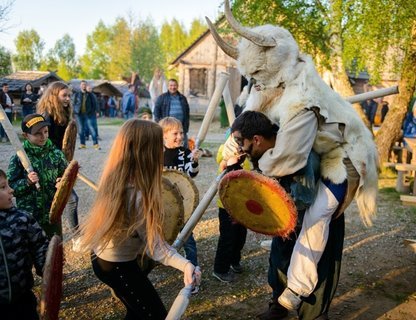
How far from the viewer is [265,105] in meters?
2.79

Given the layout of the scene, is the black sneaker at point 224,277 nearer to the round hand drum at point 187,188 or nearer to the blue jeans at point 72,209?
the round hand drum at point 187,188

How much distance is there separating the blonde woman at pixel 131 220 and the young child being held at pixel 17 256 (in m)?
0.30

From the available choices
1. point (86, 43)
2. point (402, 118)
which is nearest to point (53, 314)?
point (402, 118)

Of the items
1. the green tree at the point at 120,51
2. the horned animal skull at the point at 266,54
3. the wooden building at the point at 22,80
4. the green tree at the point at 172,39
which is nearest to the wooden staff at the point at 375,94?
the horned animal skull at the point at 266,54

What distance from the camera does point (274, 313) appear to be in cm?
316

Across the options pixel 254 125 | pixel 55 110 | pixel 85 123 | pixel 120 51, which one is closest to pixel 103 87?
pixel 120 51

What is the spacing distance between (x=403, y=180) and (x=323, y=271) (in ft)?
18.0

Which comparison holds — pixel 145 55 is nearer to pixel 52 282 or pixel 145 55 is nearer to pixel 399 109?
pixel 399 109

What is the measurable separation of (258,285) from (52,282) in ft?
7.34

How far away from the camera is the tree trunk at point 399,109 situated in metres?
8.09

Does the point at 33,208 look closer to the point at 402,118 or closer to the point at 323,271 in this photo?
the point at 323,271

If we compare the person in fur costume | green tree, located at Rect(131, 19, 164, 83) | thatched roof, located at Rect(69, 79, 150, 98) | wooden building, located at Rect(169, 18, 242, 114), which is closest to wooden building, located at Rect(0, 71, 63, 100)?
thatched roof, located at Rect(69, 79, 150, 98)

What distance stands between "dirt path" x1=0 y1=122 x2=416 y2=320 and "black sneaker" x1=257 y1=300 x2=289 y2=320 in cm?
10

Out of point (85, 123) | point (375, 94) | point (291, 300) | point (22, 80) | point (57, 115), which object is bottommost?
point (85, 123)
